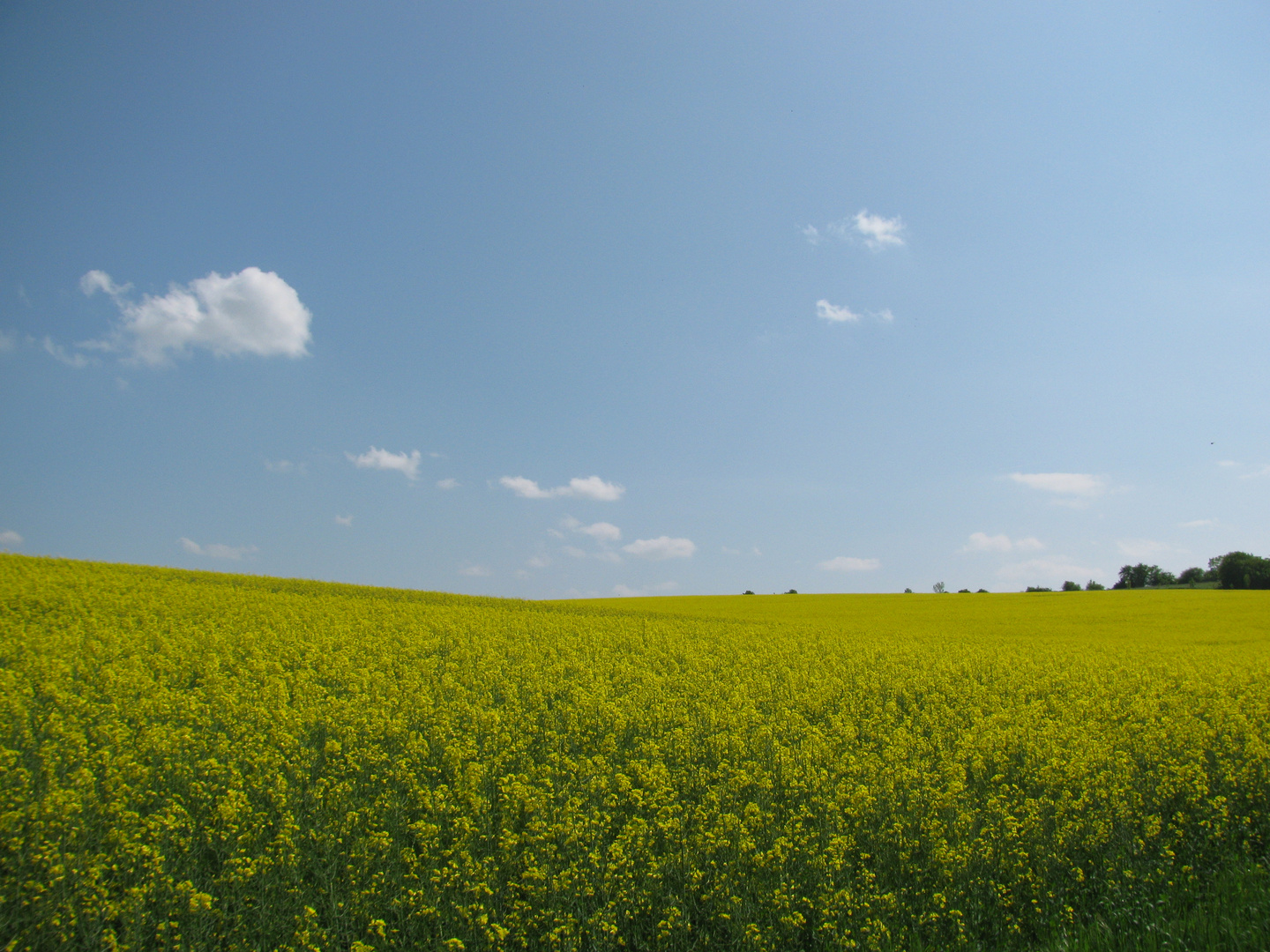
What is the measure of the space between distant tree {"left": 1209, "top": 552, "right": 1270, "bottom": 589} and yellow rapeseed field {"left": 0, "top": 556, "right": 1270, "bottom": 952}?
61602mm

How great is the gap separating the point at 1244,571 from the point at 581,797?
79.0m

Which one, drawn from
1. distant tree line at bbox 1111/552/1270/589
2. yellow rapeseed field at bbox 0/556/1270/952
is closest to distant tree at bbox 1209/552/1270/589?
distant tree line at bbox 1111/552/1270/589

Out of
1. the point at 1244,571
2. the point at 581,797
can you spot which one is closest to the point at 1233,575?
the point at 1244,571

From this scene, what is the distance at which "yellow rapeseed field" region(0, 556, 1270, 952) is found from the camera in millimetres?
5527

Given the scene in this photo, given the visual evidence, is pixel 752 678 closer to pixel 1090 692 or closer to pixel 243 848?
pixel 1090 692

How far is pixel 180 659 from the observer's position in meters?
12.5

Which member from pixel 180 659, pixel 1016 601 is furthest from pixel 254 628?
pixel 1016 601

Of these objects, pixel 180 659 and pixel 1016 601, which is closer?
pixel 180 659

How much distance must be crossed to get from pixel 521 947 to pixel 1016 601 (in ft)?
134

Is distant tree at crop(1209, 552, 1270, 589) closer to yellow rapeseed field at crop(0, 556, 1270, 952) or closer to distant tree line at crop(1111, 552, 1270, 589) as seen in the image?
distant tree line at crop(1111, 552, 1270, 589)

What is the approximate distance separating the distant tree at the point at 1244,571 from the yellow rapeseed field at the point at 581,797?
202ft

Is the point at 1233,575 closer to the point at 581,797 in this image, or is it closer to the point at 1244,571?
the point at 1244,571

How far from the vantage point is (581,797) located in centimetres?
722

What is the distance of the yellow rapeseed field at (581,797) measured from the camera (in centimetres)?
553
